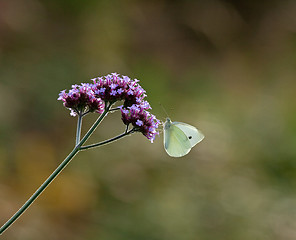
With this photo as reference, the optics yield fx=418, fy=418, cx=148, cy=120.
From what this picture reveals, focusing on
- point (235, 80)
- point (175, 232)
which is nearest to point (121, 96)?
point (175, 232)

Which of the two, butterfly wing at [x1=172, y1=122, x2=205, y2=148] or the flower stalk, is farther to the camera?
butterfly wing at [x1=172, y1=122, x2=205, y2=148]

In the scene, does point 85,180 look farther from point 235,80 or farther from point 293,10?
point 293,10

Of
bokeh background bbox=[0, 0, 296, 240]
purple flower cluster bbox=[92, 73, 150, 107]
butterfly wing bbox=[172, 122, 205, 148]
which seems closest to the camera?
purple flower cluster bbox=[92, 73, 150, 107]

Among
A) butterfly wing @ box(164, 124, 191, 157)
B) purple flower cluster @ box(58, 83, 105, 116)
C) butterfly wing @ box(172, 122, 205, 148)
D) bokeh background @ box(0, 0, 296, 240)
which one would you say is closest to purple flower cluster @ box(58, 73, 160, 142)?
purple flower cluster @ box(58, 83, 105, 116)

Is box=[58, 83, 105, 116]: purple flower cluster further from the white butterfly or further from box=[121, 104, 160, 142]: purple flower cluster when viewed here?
the white butterfly

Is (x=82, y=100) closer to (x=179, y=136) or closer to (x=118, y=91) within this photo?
(x=118, y=91)

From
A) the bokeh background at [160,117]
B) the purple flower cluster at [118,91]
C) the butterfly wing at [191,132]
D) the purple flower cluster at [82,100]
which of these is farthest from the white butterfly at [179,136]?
the bokeh background at [160,117]

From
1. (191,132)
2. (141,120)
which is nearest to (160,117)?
(191,132)
